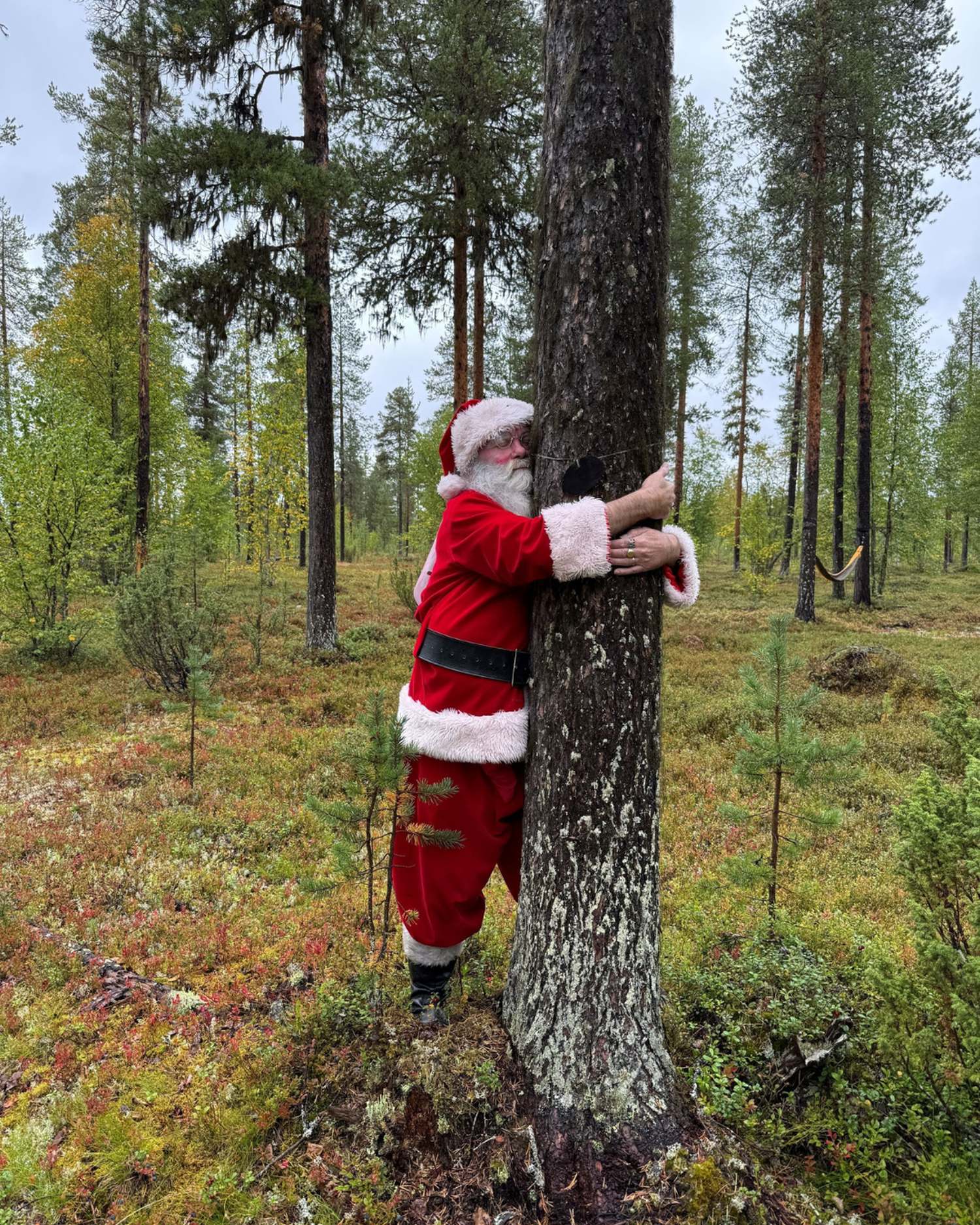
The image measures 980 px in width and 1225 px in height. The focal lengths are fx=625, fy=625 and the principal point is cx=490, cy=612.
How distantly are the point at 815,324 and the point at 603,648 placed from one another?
1558 centimetres

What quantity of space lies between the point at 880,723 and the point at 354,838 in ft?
24.8

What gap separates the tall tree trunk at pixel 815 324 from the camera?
1334cm

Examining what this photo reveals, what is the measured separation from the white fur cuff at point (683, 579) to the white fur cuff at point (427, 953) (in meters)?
1.57

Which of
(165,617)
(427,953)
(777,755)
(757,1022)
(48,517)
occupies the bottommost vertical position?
(757,1022)

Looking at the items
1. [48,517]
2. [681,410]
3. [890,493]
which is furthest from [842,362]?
[48,517]

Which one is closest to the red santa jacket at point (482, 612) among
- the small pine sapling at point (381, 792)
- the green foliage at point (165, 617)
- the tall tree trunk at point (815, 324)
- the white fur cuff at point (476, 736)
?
the white fur cuff at point (476, 736)

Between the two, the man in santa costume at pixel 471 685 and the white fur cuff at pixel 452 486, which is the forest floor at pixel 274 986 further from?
the white fur cuff at pixel 452 486

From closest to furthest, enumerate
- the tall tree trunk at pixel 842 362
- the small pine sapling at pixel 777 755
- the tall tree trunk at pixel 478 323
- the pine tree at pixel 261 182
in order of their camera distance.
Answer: the small pine sapling at pixel 777 755, the pine tree at pixel 261 182, the tall tree trunk at pixel 478 323, the tall tree trunk at pixel 842 362

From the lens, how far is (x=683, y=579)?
2.28m

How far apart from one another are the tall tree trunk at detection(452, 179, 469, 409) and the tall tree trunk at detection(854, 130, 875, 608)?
33.1ft

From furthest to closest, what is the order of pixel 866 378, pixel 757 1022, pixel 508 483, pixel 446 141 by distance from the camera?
1. pixel 866 378
2. pixel 446 141
3. pixel 757 1022
4. pixel 508 483

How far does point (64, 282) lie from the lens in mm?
20562

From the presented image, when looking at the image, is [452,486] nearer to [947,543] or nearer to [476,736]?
[476,736]

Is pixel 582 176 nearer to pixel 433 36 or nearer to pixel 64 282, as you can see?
pixel 433 36
